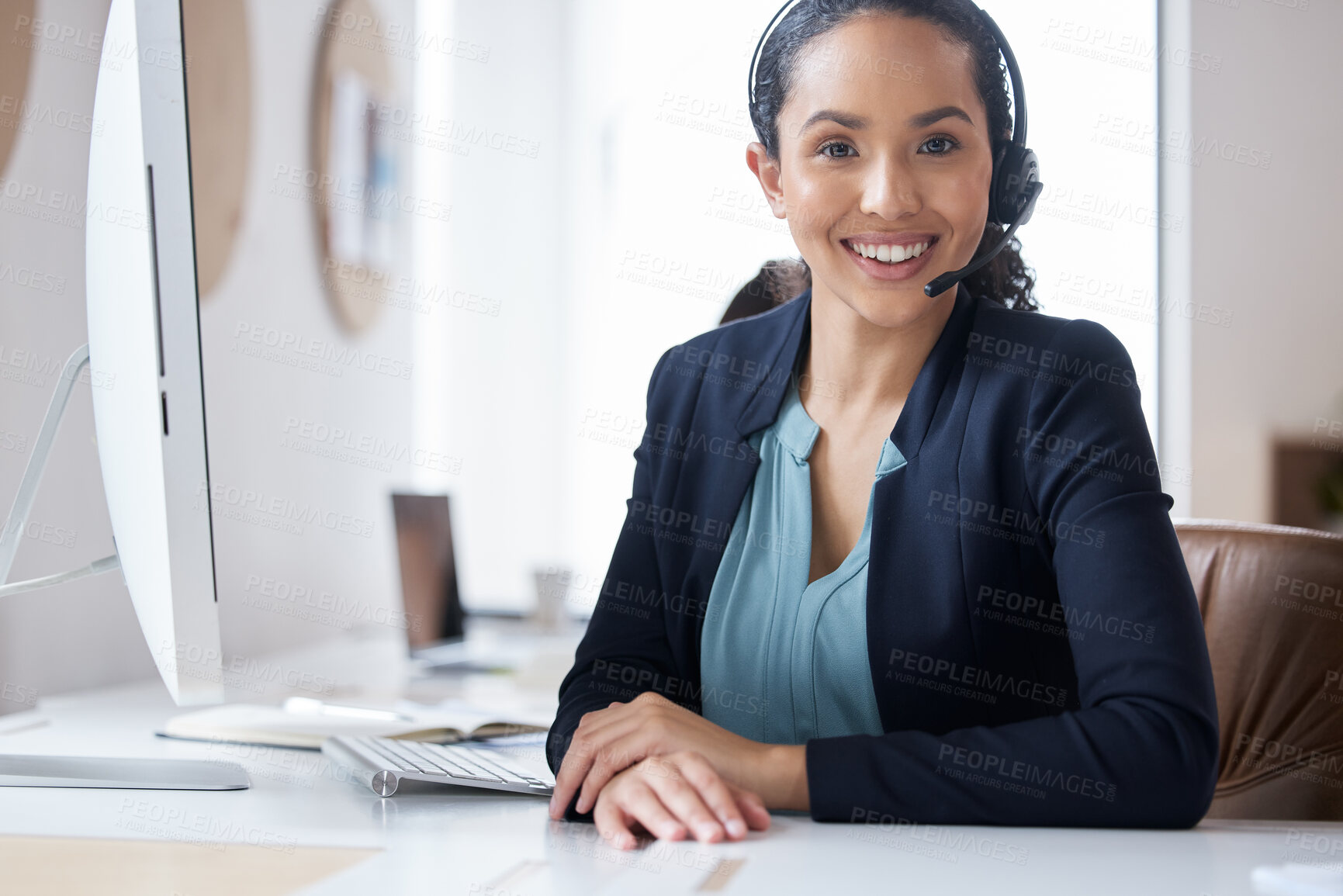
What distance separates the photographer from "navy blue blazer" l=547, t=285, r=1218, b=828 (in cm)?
78

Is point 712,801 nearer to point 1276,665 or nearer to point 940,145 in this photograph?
point 940,145

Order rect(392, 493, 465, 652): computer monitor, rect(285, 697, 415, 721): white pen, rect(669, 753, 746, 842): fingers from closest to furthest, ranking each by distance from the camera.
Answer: rect(669, 753, 746, 842): fingers
rect(285, 697, 415, 721): white pen
rect(392, 493, 465, 652): computer monitor

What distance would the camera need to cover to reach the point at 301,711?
1320mm

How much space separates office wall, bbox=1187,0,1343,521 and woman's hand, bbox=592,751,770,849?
2.95 m

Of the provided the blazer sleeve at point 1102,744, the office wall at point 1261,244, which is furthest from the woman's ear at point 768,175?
the office wall at point 1261,244

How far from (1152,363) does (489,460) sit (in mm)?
2177

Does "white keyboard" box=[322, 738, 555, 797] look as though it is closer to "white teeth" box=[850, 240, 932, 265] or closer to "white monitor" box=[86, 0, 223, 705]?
"white monitor" box=[86, 0, 223, 705]

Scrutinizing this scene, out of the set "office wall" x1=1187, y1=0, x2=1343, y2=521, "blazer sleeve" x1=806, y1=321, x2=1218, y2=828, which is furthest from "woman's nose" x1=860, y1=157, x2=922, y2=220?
"office wall" x1=1187, y1=0, x2=1343, y2=521

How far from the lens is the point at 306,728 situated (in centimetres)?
117

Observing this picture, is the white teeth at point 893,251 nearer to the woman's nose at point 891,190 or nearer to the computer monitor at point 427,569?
the woman's nose at point 891,190

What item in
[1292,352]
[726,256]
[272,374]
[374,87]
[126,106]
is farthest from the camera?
[726,256]

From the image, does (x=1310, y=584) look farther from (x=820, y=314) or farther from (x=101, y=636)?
(x=101, y=636)

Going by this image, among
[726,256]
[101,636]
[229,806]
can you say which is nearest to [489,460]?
[726,256]

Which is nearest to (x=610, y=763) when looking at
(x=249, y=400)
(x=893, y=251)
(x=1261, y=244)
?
(x=893, y=251)
